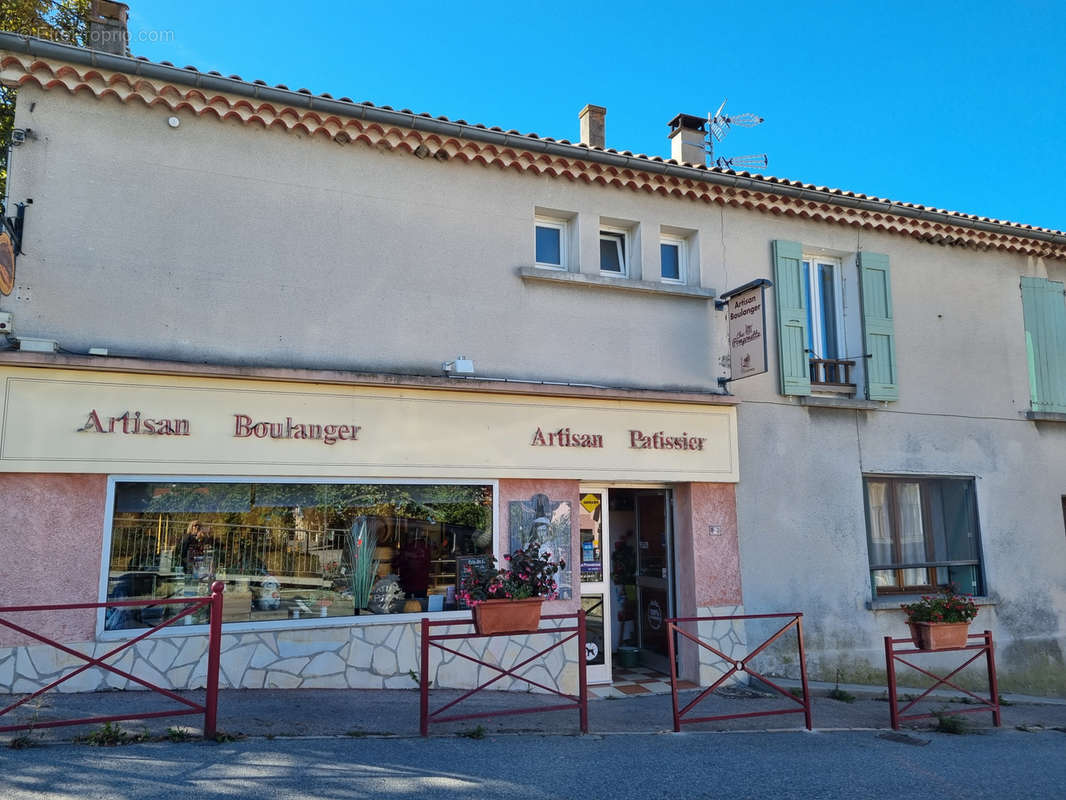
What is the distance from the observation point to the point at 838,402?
9.37m

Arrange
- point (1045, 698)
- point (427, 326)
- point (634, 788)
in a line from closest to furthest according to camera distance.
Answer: point (634, 788) < point (427, 326) < point (1045, 698)

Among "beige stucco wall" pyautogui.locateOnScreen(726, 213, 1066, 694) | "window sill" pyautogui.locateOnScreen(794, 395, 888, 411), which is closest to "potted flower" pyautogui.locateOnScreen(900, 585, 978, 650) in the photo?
"beige stucco wall" pyautogui.locateOnScreen(726, 213, 1066, 694)

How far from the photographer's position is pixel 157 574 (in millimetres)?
6855

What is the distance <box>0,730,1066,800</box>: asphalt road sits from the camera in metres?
4.63

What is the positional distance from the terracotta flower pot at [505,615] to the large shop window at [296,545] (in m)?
1.67

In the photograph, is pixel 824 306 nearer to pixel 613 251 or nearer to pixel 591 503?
pixel 613 251

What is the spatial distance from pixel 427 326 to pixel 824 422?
4867 millimetres

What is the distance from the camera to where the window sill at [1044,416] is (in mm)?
10500

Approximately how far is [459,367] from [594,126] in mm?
4303

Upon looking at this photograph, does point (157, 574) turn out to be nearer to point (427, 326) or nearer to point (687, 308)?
point (427, 326)

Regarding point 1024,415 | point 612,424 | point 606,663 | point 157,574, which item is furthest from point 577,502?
point 1024,415

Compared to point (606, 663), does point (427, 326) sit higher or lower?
higher

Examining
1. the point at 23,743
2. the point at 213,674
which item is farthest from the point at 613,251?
the point at 23,743

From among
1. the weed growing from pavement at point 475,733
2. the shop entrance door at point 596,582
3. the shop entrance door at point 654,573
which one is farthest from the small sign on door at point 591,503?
the weed growing from pavement at point 475,733
